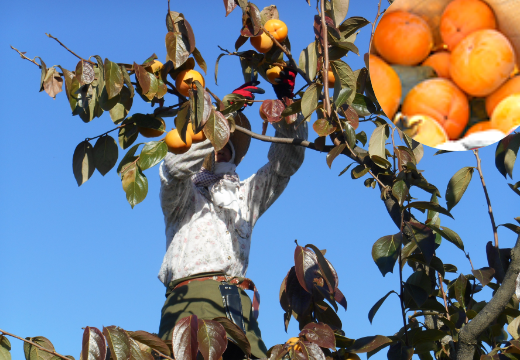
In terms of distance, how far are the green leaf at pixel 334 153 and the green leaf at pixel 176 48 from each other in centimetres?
47

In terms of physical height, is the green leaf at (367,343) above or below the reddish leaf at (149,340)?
below

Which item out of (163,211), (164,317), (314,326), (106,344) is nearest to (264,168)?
(163,211)

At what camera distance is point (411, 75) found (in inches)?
40.2

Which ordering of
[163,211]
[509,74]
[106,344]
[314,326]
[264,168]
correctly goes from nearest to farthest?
[509,74]
[106,344]
[314,326]
[163,211]
[264,168]

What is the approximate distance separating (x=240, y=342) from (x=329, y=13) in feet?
3.36

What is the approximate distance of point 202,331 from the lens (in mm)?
1359

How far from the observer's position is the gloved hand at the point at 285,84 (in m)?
1.84

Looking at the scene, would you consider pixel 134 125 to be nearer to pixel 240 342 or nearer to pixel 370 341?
pixel 240 342

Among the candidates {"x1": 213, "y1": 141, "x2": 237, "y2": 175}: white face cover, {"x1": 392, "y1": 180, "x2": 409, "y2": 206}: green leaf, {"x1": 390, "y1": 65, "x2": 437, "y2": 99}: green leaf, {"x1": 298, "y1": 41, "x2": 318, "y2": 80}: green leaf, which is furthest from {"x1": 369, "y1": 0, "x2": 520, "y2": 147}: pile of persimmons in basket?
{"x1": 213, "y1": 141, "x2": 237, "y2": 175}: white face cover

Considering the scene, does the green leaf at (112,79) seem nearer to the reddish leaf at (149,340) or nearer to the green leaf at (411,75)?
the reddish leaf at (149,340)

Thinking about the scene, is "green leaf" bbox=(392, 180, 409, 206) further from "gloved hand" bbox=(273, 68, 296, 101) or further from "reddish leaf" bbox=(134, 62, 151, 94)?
"reddish leaf" bbox=(134, 62, 151, 94)

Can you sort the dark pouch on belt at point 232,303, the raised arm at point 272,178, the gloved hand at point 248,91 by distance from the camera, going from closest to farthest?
the gloved hand at point 248,91, the dark pouch on belt at point 232,303, the raised arm at point 272,178

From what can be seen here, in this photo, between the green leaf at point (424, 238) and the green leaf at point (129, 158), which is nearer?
the green leaf at point (424, 238)

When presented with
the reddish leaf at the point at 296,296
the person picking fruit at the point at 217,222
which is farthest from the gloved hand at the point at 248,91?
the reddish leaf at the point at 296,296
